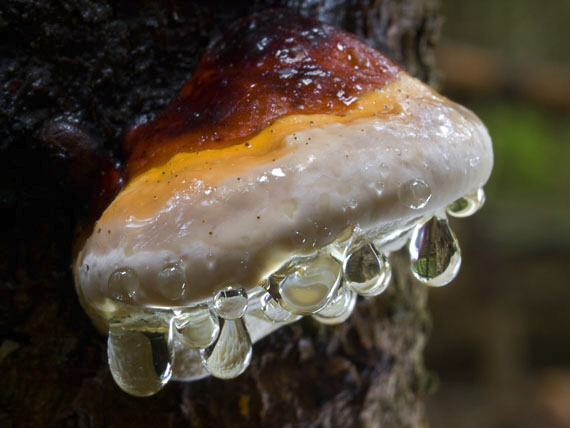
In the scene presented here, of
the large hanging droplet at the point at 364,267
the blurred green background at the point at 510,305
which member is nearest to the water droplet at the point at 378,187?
the large hanging droplet at the point at 364,267

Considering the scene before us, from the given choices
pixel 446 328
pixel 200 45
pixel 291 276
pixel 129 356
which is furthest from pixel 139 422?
pixel 446 328

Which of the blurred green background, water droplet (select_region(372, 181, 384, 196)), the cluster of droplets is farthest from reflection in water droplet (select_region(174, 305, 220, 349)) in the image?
the blurred green background

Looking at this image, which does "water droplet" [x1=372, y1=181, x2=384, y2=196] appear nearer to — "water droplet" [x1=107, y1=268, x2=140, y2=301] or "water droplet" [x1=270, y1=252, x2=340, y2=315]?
"water droplet" [x1=270, y1=252, x2=340, y2=315]

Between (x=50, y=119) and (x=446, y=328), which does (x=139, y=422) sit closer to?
(x=50, y=119)

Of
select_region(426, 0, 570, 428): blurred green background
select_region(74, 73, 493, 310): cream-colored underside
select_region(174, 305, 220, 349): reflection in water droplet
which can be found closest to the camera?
select_region(74, 73, 493, 310): cream-colored underside

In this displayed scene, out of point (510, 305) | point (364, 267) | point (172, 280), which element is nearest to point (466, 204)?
point (364, 267)

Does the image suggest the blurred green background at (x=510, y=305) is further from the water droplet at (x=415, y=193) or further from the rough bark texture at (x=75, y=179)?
the water droplet at (x=415, y=193)

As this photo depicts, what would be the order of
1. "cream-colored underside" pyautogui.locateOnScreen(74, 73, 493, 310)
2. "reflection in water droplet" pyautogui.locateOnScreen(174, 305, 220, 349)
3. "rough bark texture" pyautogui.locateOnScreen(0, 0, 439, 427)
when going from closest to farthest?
"cream-colored underside" pyautogui.locateOnScreen(74, 73, 493, 310)
"reflection in water droplet" pyautogui.locateOnScreen(174, 305, 220, 349)
"rough bark texture" pyautogui.locateOnScreen(0, 0, 439, 427)
